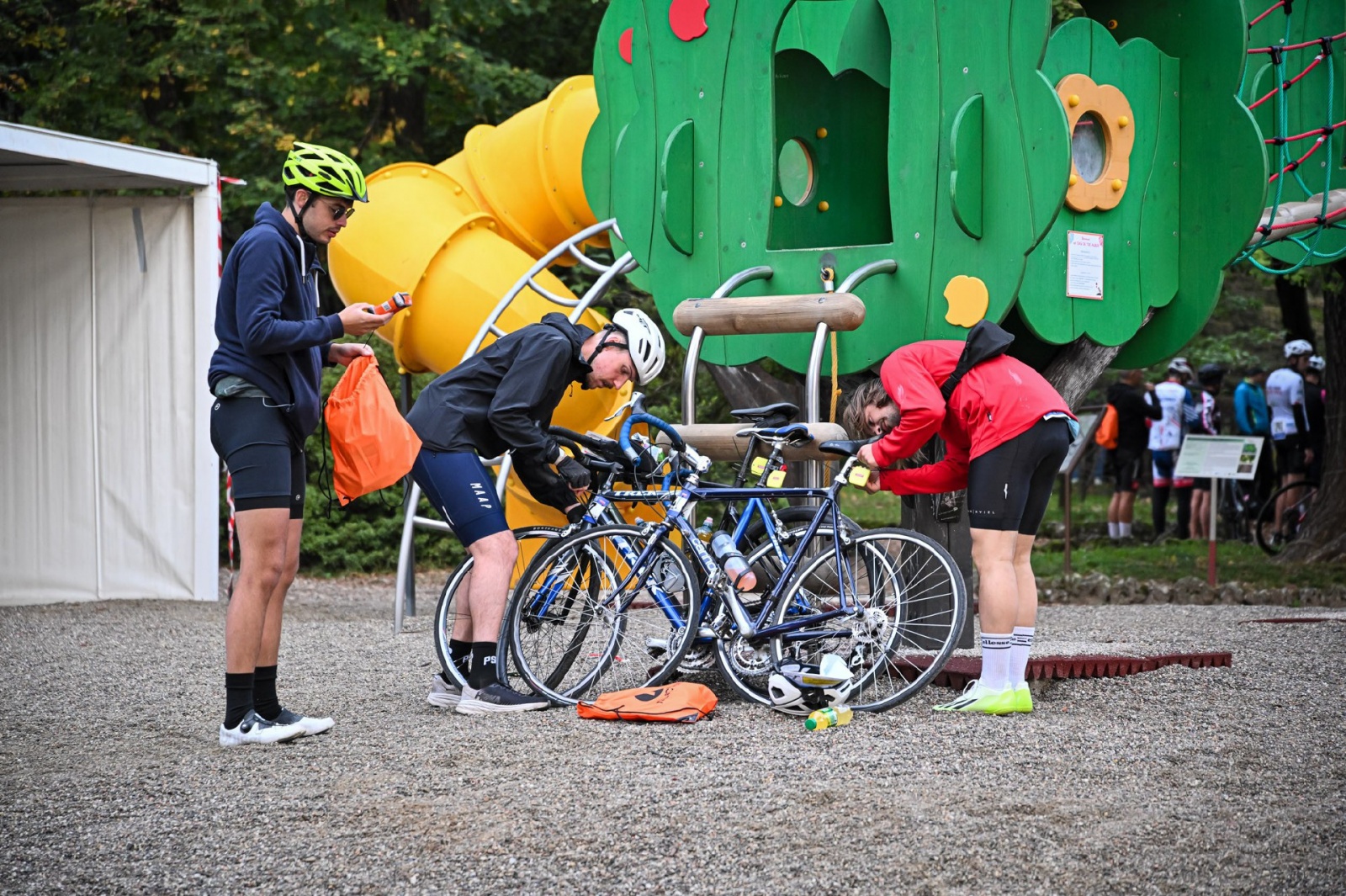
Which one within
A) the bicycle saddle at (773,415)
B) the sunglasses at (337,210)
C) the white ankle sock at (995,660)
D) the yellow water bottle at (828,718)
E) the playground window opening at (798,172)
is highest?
the playground window opening at (798,172)

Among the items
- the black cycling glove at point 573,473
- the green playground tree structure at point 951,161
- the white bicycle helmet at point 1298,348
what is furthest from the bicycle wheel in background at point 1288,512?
the black cycling glove at point 573,473

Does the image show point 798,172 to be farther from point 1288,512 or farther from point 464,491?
point 1288,512

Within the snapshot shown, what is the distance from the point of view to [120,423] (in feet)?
32.3

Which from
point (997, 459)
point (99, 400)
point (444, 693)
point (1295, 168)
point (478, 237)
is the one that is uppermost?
point (1295, 168)

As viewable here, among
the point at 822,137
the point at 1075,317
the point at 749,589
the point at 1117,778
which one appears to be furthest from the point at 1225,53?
the point at 1117,778

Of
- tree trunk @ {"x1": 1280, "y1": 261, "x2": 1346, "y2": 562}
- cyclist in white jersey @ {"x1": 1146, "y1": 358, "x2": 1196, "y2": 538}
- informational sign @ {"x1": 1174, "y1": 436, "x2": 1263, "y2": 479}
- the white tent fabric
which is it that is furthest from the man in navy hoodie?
cyclist in white jersey @ {"x1": 1146, "y1": 358, "x2": 1196, "y2": 538}

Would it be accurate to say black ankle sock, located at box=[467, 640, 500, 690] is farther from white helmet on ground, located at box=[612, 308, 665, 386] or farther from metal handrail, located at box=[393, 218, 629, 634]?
metal handrail, located at box=[393, 218, 629, 634]

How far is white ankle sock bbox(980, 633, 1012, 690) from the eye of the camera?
17.0 feet

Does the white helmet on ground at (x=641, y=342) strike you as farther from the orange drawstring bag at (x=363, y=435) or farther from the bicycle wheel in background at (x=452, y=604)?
the orange drawstring bag at (x=363, y=435)

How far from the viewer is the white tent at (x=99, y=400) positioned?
972cm

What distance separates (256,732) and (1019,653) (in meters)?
2.67

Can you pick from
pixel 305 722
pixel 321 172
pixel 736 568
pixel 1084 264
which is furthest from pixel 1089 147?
pixel 305 722

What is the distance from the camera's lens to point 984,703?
515 cm

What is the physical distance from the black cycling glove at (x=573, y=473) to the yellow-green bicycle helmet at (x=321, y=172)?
4.17 ft
